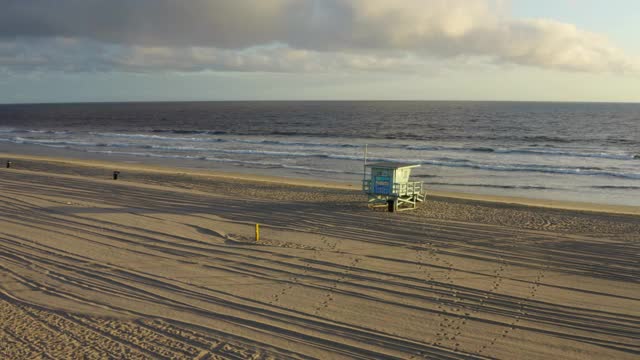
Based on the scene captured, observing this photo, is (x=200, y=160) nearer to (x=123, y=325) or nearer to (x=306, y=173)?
(x=306, y=173)

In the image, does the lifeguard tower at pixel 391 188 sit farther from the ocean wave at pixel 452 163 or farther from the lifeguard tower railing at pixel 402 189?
the ocean wave at pixel 452 163

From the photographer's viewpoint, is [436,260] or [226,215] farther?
[226,215]

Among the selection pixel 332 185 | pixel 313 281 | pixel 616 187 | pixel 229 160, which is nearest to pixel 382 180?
pixel 332 185

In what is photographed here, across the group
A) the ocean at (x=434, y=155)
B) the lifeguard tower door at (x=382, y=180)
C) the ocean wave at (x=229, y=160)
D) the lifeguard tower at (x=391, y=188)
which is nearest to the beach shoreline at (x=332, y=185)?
the ocean at (x=434, y=155)

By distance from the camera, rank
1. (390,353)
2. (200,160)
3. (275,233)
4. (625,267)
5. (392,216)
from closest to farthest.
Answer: (390,353) < (625,267) < (275,233) < (392,216) < (200,160)

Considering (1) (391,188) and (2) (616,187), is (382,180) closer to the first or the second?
(1) (391,188)

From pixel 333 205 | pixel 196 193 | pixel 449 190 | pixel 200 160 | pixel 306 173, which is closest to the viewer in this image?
pixel 333 205

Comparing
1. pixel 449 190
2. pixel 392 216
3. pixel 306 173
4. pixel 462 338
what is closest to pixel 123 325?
pixel 462 338
